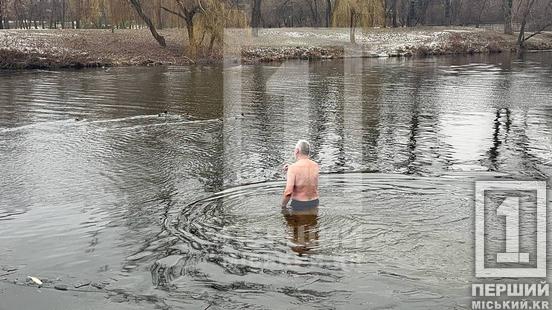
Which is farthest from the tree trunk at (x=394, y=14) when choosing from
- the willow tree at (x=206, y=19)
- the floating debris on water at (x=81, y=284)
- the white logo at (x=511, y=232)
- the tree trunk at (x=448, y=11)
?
the floating debris on water at (x=81, y=284)

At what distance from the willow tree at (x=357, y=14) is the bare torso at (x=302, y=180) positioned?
47.7 meters

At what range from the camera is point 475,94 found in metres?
28.6

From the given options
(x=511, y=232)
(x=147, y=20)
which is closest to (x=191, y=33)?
(x=147, y=20)

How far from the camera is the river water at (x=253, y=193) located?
27.0ft

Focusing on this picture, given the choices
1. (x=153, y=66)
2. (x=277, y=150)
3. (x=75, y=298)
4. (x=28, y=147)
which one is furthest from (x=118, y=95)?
(x=75, y=298)

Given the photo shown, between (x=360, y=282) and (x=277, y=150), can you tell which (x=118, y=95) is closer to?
(x=277, y=150)

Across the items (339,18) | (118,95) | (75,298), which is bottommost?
(75,298)

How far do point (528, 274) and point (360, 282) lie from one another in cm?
227

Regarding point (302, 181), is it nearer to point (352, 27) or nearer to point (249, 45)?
point (249, 45)

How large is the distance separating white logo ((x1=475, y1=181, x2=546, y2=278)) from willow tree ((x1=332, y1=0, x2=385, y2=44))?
4592cm

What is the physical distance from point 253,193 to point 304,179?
183 cm

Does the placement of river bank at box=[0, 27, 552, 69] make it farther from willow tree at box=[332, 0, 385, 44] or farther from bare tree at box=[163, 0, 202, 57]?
willow tree at box=[332, 0, 385, 44]

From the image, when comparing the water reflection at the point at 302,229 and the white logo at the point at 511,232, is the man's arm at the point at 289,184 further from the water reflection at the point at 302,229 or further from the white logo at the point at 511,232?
the white logo at the point at 511,232

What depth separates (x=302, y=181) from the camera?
35.1 ft
